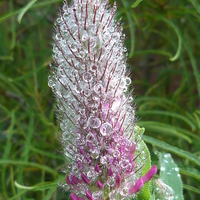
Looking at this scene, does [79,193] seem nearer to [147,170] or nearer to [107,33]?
[147,170]

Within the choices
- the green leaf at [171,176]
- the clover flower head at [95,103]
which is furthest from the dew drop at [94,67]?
the green leaf at [171,176]

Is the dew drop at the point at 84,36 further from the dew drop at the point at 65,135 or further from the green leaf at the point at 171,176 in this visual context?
the green leaf at the point at 171,176

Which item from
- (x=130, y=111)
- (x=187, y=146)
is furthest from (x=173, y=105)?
(x=130, y=111)

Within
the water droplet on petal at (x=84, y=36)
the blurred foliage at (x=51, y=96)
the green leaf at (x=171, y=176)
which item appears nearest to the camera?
the water droplet on petal at (x=84, y=36)

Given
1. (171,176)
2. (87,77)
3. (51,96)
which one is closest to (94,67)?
(87,77)

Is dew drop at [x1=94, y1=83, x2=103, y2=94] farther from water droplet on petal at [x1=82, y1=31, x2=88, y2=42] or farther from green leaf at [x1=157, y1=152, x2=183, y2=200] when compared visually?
green leaf at [x1=157, y1=152, x2=183, y2=200]

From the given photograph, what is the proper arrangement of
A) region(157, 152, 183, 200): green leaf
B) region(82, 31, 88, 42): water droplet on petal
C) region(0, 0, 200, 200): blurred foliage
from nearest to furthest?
region(82, 31, 88, 42): water droplet on petal
region(157, 152, 183, 200): green leaf
region(0, 0, 200, 200): blurred foliage

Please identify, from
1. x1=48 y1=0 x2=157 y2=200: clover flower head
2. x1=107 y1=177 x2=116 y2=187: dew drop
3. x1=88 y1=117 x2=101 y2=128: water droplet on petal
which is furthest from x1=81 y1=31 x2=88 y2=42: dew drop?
x1=107 y1=177 x2=116 y2=187: dew drop
